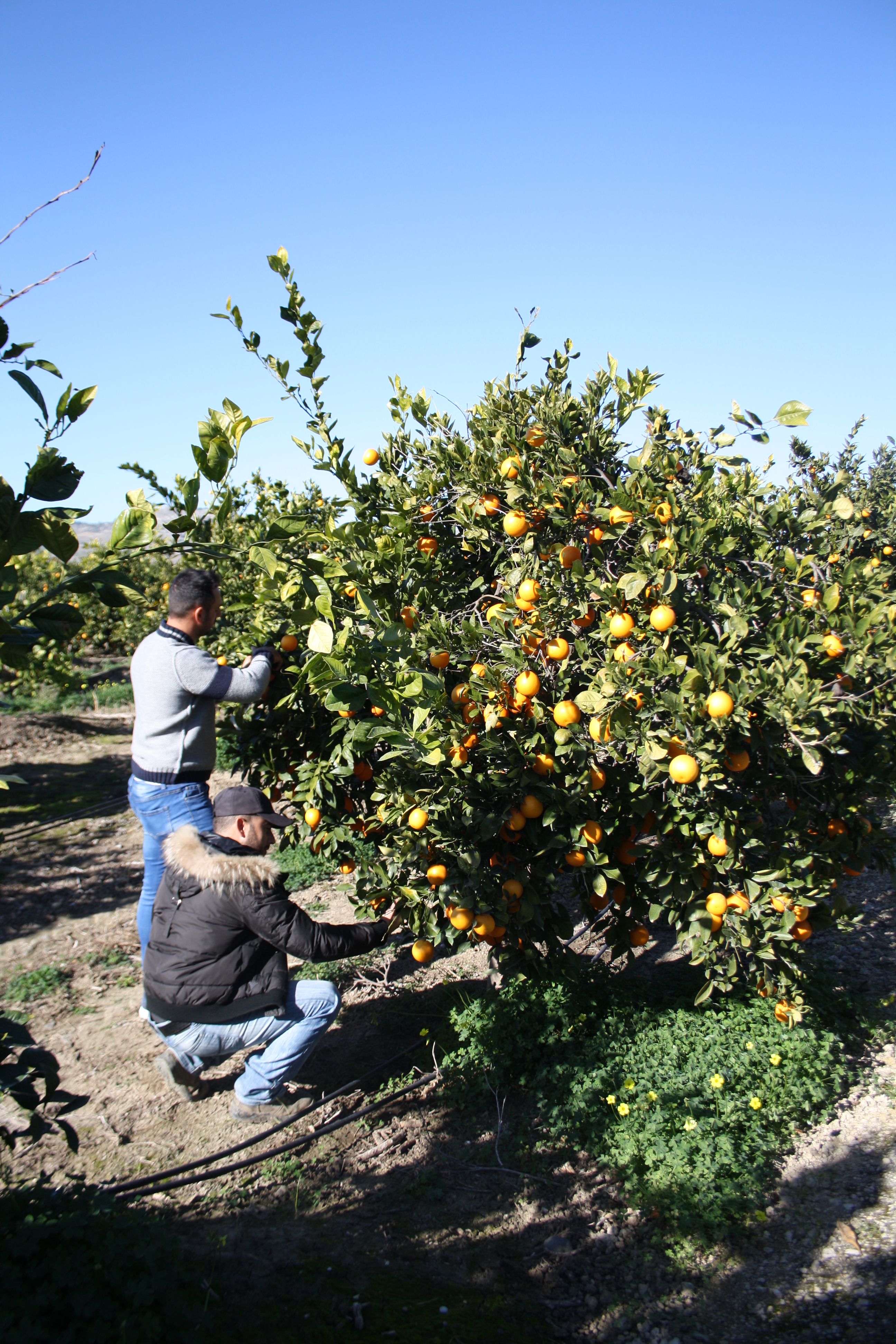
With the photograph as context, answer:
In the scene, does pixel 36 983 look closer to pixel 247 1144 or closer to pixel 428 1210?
pixel 247 1144

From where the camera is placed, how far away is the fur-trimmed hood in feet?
8.55

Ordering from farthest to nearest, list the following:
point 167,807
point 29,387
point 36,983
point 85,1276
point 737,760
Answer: point 36,983 → point 167,807 → point 737,760 → point 85,1276 → point 29,387

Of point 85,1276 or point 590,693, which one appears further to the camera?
point 590,693

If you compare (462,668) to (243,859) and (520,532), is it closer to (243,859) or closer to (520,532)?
(520,532)

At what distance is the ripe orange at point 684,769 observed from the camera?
2045mm

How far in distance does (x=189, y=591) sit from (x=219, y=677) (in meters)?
0.39

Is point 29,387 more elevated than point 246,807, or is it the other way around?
point 29,387

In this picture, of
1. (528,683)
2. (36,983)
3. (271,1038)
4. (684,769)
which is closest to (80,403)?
Result: (528,683)

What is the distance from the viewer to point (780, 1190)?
96.0 inches

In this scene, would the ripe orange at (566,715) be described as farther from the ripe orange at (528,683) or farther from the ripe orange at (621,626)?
the ripe orange at (621,626)

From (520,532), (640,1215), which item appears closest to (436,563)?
(520,532)

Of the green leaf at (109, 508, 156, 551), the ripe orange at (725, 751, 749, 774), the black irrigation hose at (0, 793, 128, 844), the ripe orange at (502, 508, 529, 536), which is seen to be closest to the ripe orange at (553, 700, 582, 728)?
the ripe orange at (725, 751, 749, 774)

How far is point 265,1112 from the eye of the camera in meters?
2.84

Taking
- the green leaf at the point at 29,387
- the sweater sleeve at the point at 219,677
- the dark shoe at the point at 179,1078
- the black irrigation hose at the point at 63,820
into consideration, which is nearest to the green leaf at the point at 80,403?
the green leaf at the point at 29,387
